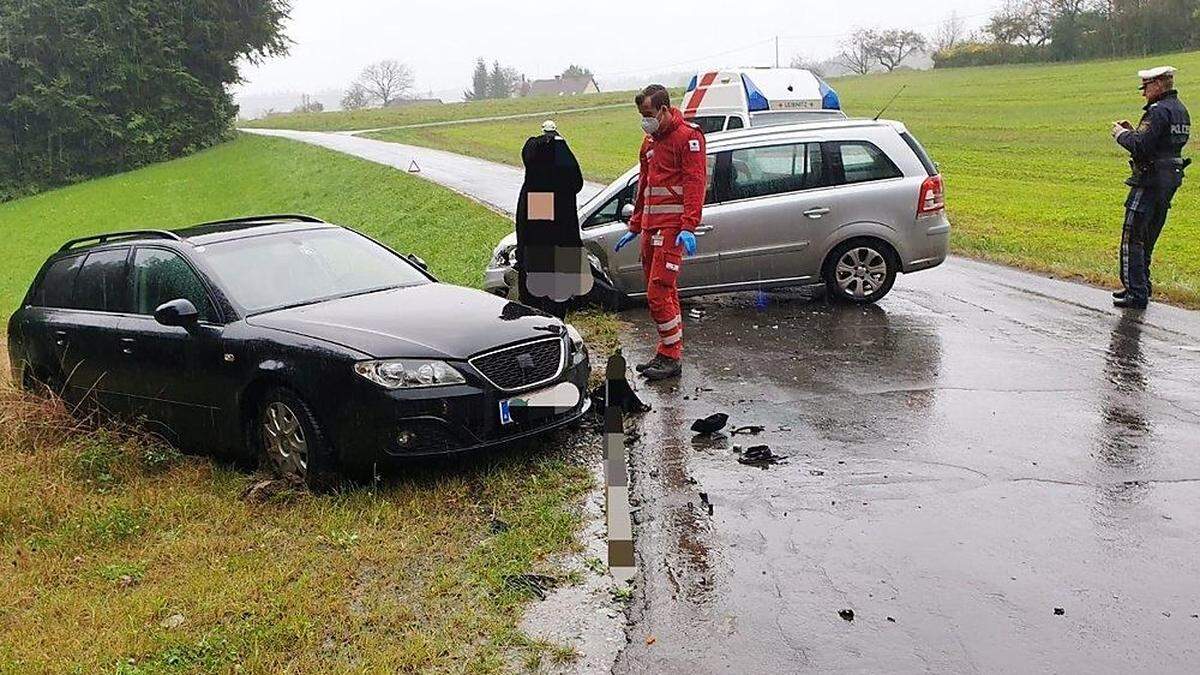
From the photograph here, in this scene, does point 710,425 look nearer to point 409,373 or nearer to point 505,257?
point 409,373

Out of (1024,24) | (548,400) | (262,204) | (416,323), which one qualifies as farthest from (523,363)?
(1024,24)

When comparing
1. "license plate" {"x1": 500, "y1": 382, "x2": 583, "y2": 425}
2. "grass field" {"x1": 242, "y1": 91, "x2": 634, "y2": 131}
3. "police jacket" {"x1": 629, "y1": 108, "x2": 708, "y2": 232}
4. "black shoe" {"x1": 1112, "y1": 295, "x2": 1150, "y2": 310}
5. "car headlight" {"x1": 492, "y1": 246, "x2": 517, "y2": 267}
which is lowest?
"black shoe" {"x1": 1112, "y1": 295, "x2": 1150, "y2": 310}

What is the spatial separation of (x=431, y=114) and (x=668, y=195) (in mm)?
65172

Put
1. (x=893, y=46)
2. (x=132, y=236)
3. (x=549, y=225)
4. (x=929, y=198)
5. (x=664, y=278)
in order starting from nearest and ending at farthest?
(x=664, y=278)
(x=132, y=236)
(x=549, y=225)
(x=929, y=198)
(x=893, y=46)

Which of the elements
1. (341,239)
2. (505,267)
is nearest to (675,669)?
(341,239)

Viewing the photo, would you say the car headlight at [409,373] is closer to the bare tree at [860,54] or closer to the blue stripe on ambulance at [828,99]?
the blue stripe on ambulance at [828,99]

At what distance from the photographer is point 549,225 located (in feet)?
27.9

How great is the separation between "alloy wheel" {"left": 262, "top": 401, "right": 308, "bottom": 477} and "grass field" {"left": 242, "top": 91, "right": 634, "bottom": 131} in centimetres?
5875

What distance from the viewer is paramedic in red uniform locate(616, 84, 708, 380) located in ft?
23.2

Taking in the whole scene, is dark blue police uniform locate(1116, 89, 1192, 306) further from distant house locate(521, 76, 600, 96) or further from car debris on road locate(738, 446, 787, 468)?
distant house locate(521, 76, 600, 96)

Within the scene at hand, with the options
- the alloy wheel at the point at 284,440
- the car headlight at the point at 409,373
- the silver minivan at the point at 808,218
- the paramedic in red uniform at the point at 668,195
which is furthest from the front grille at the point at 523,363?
the silver minivan at the point at 808,218

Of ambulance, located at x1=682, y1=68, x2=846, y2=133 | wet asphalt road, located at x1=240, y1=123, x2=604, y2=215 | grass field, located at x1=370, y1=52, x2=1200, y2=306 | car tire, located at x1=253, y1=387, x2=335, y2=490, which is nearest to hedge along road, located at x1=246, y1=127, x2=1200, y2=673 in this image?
car tire, located at x1=253, y1=387, x2=335, y2=490

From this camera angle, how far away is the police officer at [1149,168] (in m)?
8.81

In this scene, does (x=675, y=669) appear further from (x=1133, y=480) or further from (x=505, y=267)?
(x=505, y=267)
